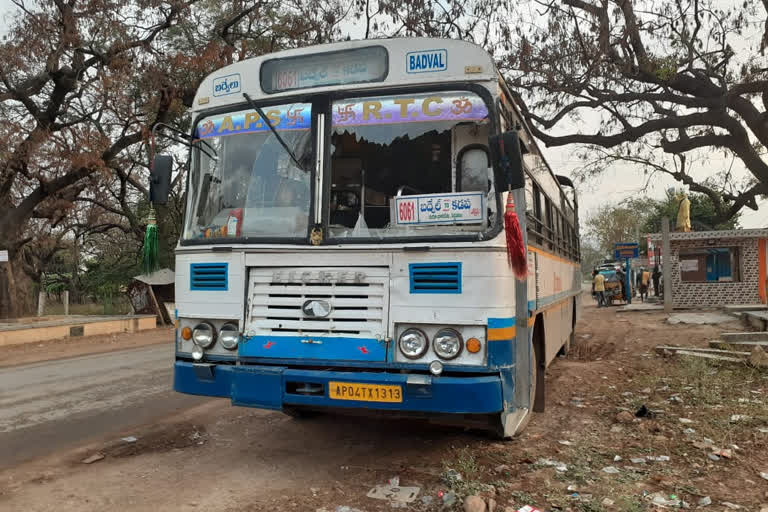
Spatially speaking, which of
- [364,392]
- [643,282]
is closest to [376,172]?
[364,392]

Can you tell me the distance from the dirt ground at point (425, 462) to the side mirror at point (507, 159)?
2070mm

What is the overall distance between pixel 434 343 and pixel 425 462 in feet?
4.18

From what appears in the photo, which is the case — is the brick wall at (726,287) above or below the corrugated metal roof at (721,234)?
below

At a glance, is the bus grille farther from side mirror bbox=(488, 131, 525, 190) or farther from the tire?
the tire

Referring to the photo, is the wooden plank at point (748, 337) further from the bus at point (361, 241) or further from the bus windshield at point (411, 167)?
the bus windshield at point (411, 167)

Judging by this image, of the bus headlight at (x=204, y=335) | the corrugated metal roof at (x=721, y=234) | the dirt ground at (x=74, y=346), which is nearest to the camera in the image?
the bus headlight at (x=204, y=335)

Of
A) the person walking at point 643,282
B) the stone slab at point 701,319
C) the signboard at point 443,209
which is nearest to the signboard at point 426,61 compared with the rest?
the signboard at point 443,209

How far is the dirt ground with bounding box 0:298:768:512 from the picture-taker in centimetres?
421

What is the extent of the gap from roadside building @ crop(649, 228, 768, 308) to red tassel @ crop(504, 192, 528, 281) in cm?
1839

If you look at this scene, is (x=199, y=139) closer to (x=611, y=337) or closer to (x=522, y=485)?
(x=522, y=485)

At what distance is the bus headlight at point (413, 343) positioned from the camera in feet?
14.2

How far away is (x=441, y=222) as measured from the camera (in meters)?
4.42

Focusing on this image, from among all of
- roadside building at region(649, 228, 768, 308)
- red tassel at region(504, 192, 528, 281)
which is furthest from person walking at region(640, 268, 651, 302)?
red tassel at region(504, 192, 528, 281)

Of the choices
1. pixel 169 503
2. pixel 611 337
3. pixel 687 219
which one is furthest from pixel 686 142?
pixel 169 503
